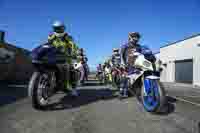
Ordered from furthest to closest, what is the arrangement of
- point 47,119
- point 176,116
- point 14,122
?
point 176,116 < point 47,119 < point 14,122

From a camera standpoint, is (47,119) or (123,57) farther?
(123,57)

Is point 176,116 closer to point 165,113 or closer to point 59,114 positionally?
point 165,113

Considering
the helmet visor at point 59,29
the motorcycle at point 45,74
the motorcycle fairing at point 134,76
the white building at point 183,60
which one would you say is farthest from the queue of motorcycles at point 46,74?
the white building at point 183,60

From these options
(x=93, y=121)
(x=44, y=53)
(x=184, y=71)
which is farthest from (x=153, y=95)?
(x=184, y=71)

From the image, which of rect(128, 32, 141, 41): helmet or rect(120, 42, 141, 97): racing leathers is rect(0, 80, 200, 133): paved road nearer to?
rect(120, 42, 141, 97): racing leathers

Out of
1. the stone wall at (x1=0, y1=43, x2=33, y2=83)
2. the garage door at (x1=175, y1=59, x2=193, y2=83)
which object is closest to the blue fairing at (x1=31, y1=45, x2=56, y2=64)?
the stone wall at (x1=0, y1=43, x2=33, y2=83)

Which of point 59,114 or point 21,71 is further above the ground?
point 21,71

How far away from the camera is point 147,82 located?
396cm

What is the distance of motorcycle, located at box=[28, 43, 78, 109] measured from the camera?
3.76 m

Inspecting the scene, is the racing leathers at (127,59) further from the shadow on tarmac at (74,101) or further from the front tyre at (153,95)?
the front tyre at (153,95)

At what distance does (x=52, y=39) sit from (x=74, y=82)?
1.29 metres

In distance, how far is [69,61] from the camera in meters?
5.00

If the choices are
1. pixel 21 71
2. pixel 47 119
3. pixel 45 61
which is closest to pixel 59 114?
pixel 47 119

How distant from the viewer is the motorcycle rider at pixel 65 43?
5023mm
